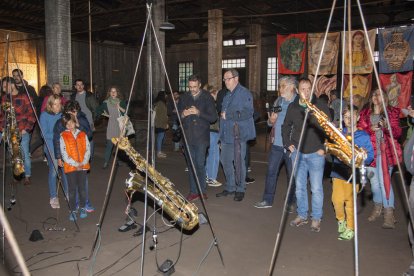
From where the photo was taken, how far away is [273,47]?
81.9 feet

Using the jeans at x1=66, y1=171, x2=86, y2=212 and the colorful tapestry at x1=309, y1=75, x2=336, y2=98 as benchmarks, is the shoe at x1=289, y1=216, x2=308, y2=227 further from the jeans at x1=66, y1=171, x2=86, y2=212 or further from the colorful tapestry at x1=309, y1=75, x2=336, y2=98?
the colorful tapestry at x1=309, y1=75, x2=336, y2=98

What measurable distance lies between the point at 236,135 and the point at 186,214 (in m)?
2.06

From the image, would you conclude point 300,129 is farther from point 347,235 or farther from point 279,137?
point 347,235

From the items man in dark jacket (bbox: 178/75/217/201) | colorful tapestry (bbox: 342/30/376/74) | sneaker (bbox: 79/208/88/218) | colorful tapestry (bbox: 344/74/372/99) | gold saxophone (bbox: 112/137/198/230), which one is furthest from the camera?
colorful tapestry (bbox: 344/74/372/99)

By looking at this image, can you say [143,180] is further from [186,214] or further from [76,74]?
[76,74]

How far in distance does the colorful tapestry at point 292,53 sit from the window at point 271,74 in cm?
1136

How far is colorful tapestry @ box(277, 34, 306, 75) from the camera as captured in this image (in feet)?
43.8

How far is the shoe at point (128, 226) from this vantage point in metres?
5.05

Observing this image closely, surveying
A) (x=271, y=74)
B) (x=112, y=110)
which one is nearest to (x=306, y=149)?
(x=112, y=110)

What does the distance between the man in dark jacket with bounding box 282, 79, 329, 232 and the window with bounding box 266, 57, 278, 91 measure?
2059 centimetres

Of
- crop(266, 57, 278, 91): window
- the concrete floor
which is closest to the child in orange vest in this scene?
the concrete floor

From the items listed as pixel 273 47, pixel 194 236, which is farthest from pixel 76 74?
pixel 194 236

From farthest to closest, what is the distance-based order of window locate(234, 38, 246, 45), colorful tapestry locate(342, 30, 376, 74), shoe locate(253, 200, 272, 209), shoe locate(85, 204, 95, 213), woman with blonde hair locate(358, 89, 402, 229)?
window locate(234, 38, 246, 45)
colorful tapestry locate(342, 30, 376, 74)
shoe locate(253, 200, 272, 209)
shoe locate(85, 204, 95, 213)
woman with blonde hair locate(358, 89, 402, 229)

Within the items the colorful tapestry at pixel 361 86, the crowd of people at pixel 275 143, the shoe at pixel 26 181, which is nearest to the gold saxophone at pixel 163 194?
the crowd of people at pixel 275 143
